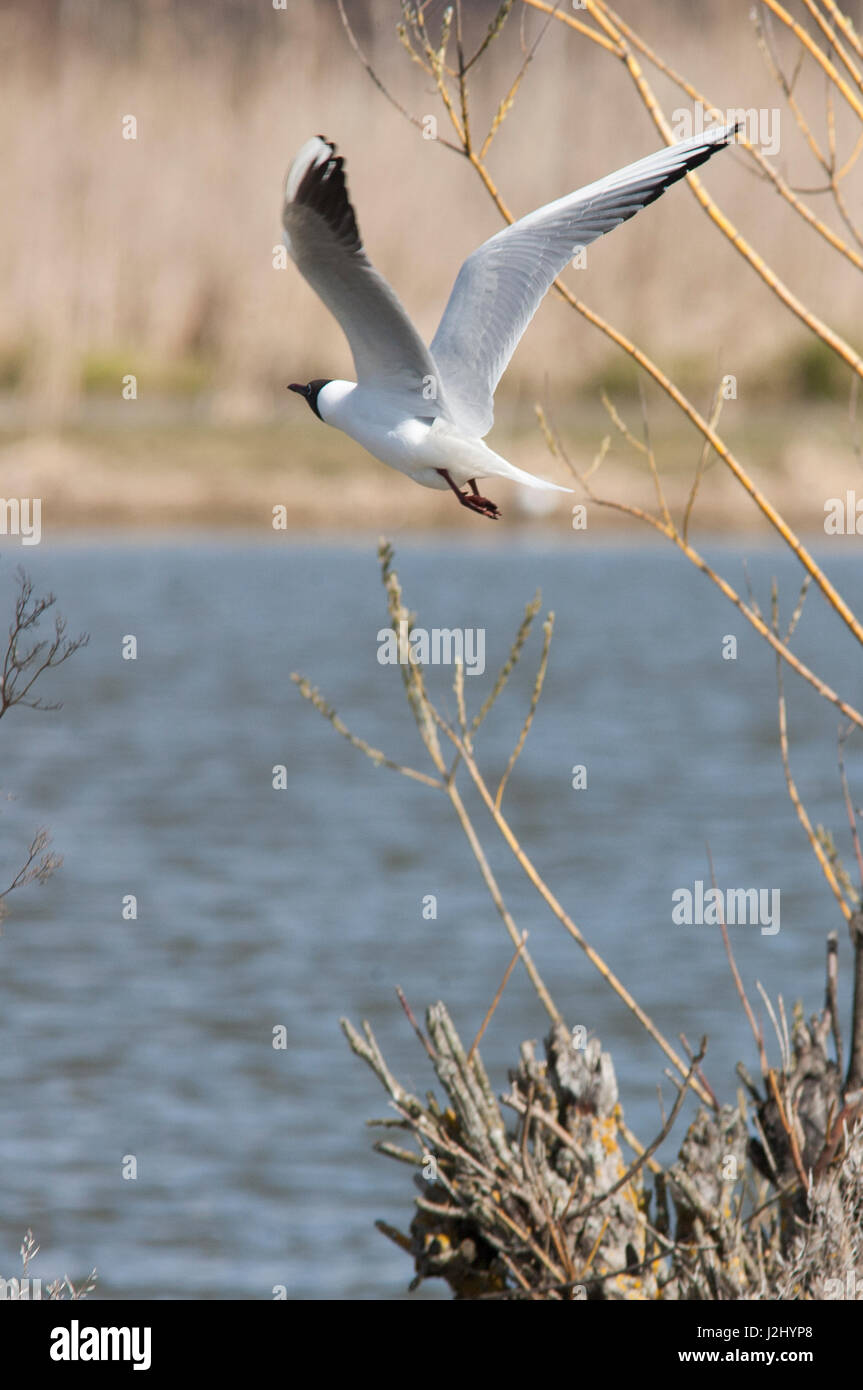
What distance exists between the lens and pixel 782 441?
64.3 feet

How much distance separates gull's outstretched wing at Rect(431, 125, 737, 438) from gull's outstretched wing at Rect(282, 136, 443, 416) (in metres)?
0.19

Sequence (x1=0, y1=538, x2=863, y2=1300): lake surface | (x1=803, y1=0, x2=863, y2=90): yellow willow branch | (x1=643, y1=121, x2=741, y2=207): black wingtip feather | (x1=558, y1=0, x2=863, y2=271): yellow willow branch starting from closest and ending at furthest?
(x1=643, y1=121, x2=741, y2=207): black wingtip feather
(x1=803, y1=0, x2=863, y2=90): yellow willow branch
(x1=558, y1=0, x2=863, y2=271): yellow willow branch
(x1=0, y1=538, x2=863, y2=1300): lake surface

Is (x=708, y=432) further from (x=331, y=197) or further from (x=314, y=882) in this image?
(x=314, y=882)

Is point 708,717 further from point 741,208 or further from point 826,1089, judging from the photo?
point 826,1089

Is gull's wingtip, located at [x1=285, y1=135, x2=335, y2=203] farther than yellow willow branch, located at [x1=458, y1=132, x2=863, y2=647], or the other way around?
yellow willow branch, located at [x1=458, y1=132, x2=863, y2=647]

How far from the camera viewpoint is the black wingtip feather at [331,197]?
6.96 ft

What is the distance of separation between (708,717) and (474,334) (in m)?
13.5

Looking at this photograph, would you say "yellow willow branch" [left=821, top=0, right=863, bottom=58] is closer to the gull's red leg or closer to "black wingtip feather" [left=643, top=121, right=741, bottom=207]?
"black wingtip feather" [left=643, top=121, right=741, bottom=207]

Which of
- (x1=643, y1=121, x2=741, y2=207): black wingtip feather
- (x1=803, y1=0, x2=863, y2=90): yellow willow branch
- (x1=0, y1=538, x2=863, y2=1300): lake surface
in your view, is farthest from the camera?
(x1=0, y1=538, x2=863, y2=1300): lake surface

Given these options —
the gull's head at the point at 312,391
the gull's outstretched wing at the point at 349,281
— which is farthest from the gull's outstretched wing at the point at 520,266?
the gull's head at the point at 312,391

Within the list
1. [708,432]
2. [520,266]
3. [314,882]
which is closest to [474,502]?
[520,266]

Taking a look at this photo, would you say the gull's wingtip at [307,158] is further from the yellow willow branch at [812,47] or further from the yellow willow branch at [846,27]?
the yellow willow branch at [846,27]

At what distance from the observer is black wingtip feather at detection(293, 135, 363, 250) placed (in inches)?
83.5

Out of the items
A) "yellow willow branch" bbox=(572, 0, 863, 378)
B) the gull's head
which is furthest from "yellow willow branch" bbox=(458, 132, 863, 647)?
the gull's head
